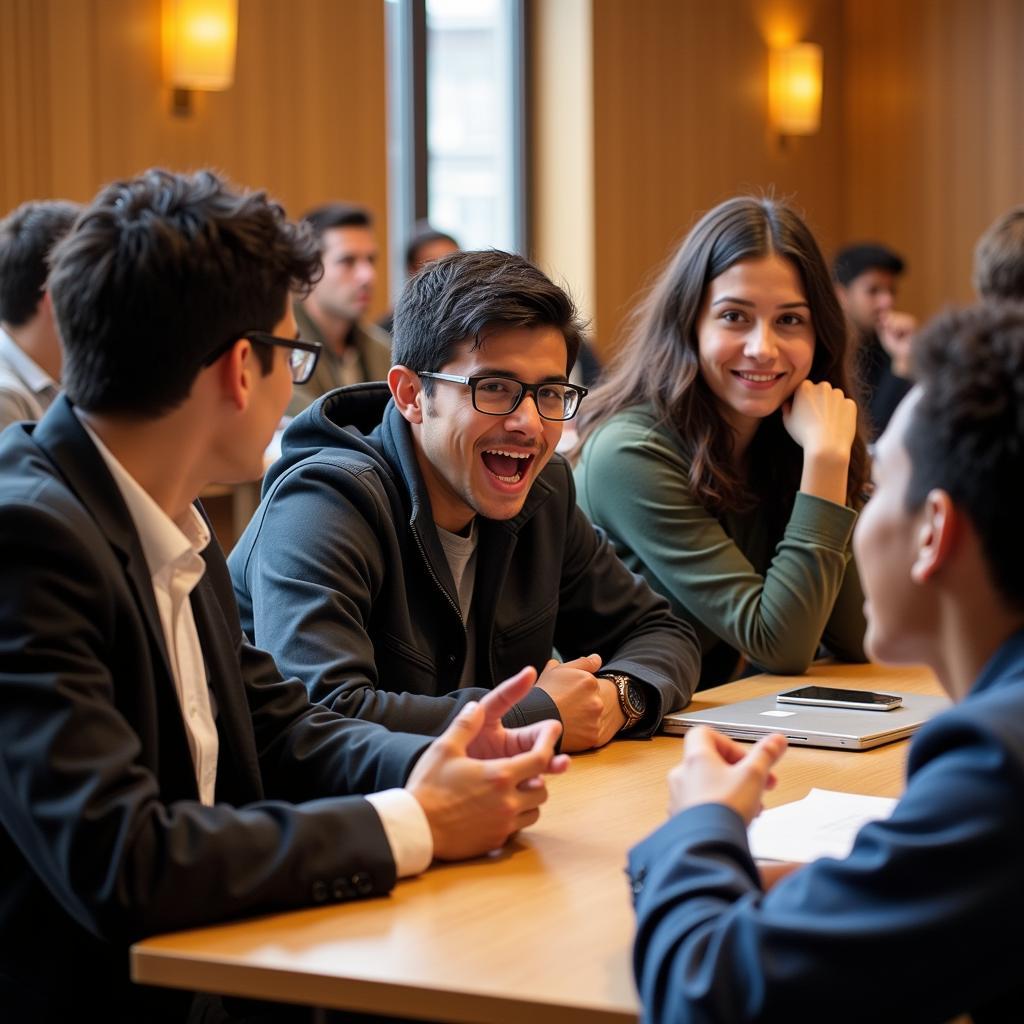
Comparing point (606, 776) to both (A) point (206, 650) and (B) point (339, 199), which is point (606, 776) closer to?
(A) point (206, 650)

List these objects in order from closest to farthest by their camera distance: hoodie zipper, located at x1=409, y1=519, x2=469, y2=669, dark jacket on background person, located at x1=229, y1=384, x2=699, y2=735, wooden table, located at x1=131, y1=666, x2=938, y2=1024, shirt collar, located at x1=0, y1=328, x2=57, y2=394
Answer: wooden table, located at x1=131, y1=666, x2=938, y2=1024
dark jacket on background person, located at x1=229, y1=384, x2=699, y2=735
hoodie zipper, located at x1=409, y1=519, x2=469, y2=669
shirt collar, located at x1=0, y1=328, x2=57, y2=394

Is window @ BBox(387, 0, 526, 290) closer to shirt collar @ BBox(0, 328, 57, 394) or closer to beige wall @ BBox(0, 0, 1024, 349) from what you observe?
beige wall @ BBox(0, 0, 1024, 349)

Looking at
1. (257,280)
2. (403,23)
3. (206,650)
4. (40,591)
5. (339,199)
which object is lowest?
(206,650)

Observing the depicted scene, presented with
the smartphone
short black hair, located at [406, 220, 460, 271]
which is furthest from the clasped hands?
short black hair, located at [406, 220, 460, 271]

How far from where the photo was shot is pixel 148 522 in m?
1.41

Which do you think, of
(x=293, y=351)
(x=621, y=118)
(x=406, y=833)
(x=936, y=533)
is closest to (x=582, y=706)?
(x=406, y=833)

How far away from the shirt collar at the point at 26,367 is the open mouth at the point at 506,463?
5.63ft

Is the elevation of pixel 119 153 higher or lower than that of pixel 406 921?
higher

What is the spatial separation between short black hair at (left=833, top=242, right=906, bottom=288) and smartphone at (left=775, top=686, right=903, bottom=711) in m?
5.20

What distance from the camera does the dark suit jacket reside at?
4.04 ft

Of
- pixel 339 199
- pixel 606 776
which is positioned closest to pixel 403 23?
pixel 339 199

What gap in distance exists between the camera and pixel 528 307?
2092 millimetres

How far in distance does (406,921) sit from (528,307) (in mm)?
1036

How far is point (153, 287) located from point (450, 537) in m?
0.91
